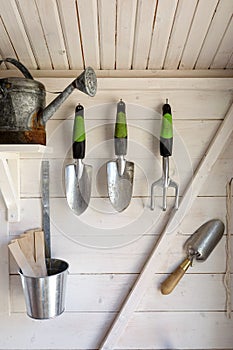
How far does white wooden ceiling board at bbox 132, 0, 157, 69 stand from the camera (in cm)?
89

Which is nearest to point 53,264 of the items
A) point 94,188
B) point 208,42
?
point 94,188

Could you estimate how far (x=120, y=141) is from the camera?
117 centimetres

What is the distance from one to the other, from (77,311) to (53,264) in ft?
0.58

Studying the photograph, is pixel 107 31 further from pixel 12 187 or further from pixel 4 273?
pixel 4 273

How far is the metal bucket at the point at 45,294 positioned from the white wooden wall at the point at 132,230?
115mm

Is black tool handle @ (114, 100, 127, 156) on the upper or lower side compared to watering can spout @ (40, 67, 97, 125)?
lower

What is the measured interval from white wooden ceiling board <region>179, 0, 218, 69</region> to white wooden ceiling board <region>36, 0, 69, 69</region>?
33 centimetres

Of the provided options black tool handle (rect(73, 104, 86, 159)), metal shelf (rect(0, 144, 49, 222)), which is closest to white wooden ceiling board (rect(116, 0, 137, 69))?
black tool handle (rect(73, 104, 86, 159))

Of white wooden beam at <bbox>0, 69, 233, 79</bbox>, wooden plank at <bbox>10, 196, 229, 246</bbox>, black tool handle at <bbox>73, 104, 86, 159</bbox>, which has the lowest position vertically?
wooden plank at <bbox>10, 196, 229, 246</bbox>

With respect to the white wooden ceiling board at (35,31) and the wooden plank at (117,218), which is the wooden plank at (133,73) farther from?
the wooden plank at (117,218)

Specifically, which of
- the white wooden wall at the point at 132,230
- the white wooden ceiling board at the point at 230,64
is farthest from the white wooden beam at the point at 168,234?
the white wooden ceiling board at the point at 230,64

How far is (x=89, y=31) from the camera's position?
0.98 metres

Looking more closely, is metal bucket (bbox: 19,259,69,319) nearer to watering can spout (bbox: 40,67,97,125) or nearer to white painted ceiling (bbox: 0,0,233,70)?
watering can spout (bbox: 40,67,97,125)

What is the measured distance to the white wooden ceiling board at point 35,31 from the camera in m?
0.89
